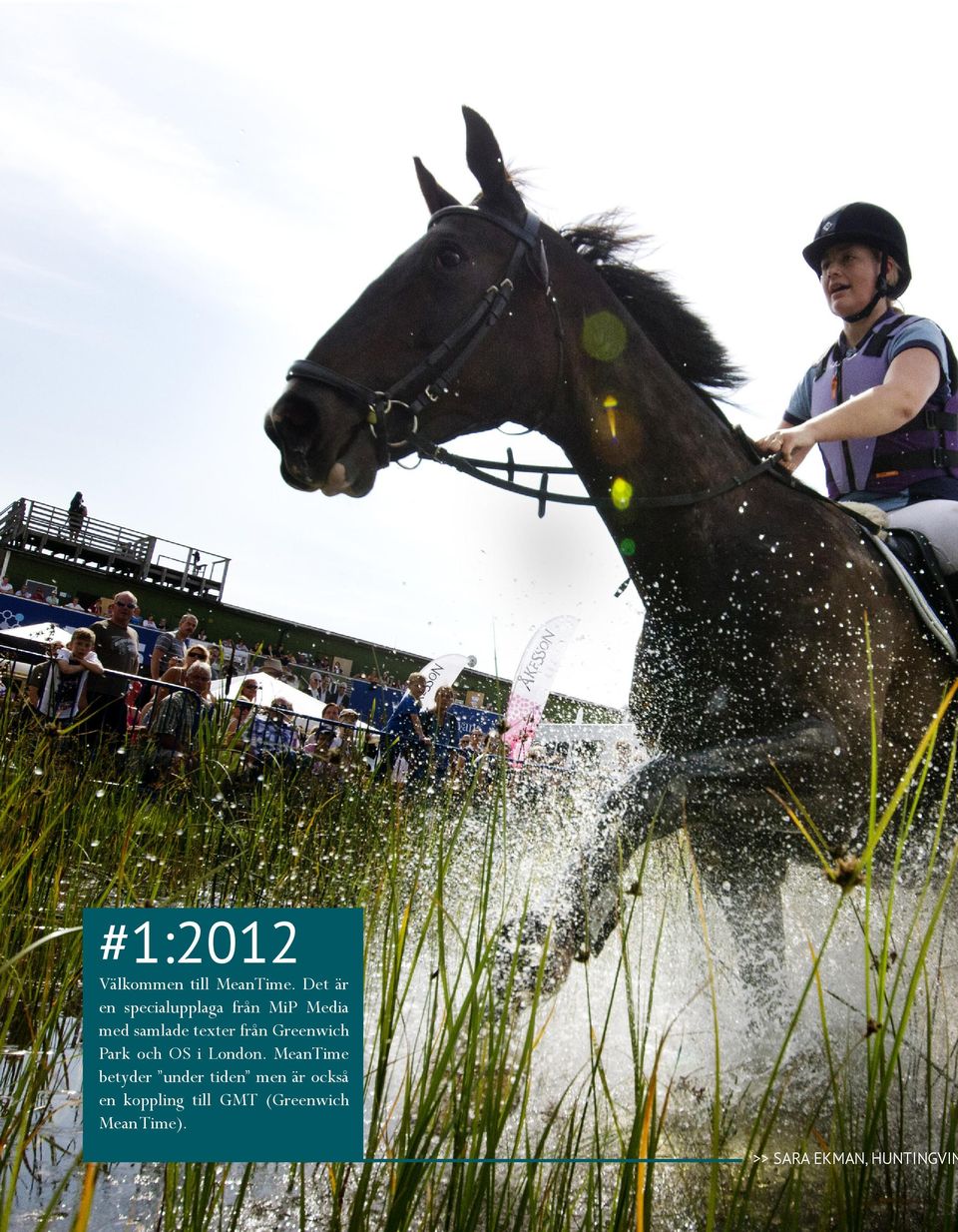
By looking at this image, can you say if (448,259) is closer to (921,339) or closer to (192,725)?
(921,339)

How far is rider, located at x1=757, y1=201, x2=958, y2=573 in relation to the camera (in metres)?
3.14

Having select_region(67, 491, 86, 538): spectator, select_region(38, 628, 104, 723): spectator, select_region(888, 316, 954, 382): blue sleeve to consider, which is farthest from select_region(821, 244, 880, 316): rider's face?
select_region(67, 491, 86, 538): spectator

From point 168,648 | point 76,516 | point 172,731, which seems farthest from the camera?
point 76,516

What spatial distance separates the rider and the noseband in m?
1.02

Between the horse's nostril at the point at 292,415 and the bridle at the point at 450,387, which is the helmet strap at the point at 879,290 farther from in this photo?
the horse's nostril at the point at 292,415

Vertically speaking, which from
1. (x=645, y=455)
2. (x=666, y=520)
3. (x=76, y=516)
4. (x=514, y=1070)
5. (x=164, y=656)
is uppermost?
(x=76, y=516)

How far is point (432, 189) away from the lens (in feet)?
11.4

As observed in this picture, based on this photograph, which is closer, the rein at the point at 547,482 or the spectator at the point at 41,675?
the rein at the point at 547,482

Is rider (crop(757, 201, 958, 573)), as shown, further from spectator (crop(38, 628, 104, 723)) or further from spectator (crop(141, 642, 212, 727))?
spectator (crop(38, 628, 104, 723))

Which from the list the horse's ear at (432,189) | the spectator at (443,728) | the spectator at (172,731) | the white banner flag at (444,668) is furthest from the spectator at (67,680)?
the horse's ear at (432,189)

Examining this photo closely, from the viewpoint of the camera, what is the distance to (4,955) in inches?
90.0

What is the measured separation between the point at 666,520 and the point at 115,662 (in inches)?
260

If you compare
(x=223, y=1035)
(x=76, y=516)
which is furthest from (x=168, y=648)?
(x=76, y=516)

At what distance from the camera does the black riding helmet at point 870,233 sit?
353 cm
